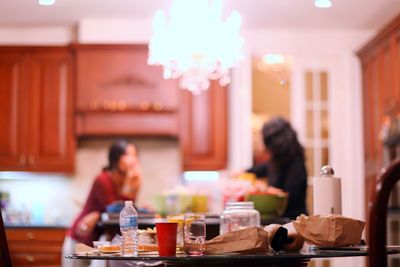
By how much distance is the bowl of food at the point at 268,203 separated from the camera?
4.17 meters

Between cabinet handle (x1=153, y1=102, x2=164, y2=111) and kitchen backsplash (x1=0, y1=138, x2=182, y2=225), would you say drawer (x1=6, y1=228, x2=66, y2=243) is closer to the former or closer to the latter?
kitchen backsplash (x1=0, y1=138, x2=182, y2=225)

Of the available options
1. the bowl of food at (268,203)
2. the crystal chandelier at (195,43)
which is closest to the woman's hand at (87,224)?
the bowl of food at (268,203)

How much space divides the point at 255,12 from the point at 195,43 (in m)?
1.51

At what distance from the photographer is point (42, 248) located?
6531 millimetres

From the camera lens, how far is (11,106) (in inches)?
272

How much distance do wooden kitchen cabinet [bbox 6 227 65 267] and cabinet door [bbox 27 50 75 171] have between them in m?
0.54

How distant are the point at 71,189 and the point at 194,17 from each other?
7.74ft

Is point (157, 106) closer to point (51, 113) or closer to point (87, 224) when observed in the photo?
point (51, 113)

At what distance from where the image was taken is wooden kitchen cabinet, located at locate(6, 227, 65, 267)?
21.4 feet

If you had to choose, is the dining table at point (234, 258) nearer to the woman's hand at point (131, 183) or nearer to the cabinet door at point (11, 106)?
the woman's hand at point (131, 183)

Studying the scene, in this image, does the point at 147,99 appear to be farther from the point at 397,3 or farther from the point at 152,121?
the point at 397,3

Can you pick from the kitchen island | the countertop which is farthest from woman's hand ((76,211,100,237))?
the countertop

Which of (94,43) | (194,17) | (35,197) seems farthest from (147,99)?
(194,17)

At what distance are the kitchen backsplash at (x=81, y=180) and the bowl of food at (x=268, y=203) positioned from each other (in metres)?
2.75
